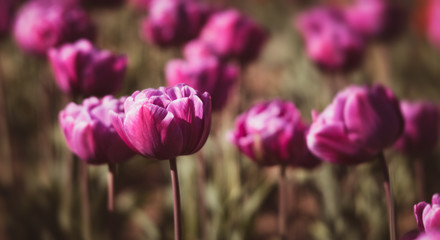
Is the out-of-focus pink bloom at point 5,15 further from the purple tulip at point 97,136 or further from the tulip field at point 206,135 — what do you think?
the purple tulip at point 97,136

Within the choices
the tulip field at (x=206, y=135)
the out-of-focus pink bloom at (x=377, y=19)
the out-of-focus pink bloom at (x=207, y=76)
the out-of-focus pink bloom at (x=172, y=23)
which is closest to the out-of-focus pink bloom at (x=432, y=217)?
the tulip field at (x=206, y=135)

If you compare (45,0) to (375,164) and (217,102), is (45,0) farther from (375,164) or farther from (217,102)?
(375,164)

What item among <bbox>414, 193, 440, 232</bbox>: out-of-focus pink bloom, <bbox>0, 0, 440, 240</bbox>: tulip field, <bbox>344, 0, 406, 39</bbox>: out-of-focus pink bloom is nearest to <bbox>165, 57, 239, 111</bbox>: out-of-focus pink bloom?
<bbox>0, 0, 440, 240</bbox>: tulip field

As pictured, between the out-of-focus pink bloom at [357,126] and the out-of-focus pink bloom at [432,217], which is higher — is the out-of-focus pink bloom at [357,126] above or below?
above

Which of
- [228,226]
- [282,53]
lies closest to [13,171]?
[228,226]

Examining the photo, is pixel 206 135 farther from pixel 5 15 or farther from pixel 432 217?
pixel 5 15

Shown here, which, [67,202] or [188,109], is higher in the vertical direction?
[188,109]
